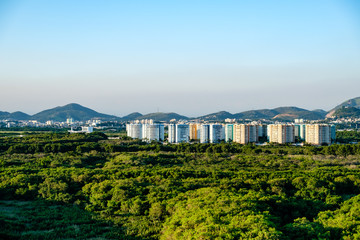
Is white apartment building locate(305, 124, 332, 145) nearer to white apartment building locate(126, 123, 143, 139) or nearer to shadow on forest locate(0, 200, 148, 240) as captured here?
white apartment building locate(126, 123, 143, 139)

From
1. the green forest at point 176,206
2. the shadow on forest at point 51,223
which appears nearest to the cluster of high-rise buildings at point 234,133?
the green forest at point 176,206

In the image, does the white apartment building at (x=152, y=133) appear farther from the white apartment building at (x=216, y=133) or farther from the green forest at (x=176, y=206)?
the green forest at (x=176, y=206)

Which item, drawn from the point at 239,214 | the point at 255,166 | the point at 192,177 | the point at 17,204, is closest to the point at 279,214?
the point at 239,214

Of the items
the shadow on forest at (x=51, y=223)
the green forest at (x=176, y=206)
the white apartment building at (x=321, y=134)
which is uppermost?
the white apartment building at (x=321, y=134)

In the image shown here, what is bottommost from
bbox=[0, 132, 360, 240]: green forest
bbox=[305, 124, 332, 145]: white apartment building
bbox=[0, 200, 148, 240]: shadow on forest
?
bbox=[0, 200, 148, 240]: shadow on forest

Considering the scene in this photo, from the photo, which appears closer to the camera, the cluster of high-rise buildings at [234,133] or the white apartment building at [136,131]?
the cluster of high-rise buildings at [234,133]

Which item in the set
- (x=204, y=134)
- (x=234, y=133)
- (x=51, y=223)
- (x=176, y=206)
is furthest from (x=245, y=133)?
(x=51, y=223)

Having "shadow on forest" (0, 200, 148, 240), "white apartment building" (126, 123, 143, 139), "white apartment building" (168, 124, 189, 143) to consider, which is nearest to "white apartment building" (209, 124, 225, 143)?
"white apartment building" (168, 124, 189, 143)

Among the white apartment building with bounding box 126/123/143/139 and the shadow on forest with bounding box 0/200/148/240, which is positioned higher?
the white apartment building with bounding box 126/123/143/139

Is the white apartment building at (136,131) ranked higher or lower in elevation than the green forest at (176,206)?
higher

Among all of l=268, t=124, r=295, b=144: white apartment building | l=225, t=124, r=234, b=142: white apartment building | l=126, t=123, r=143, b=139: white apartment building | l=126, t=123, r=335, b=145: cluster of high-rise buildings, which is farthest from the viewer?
l=126, t=123, r=143, b=139: white apartment building

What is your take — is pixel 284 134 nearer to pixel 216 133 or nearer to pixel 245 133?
pixel 245 133
